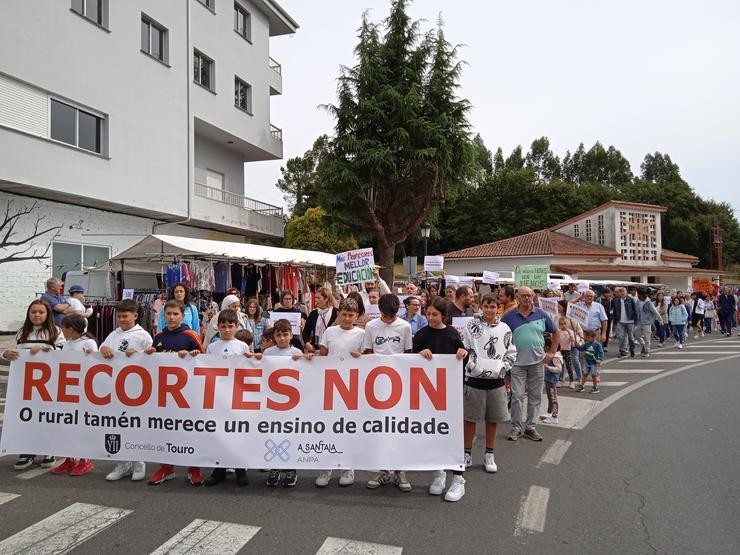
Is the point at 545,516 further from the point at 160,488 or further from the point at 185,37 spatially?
the point at 185,37

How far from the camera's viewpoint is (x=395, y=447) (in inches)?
196

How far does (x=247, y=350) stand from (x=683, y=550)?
3.90 metres

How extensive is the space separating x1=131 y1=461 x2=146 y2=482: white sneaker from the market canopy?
285 inches

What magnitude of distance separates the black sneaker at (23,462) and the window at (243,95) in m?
23.7

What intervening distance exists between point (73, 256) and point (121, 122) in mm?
4947

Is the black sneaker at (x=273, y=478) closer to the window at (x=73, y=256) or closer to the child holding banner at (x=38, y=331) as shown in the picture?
the child holding banner at (x=38, y=331)

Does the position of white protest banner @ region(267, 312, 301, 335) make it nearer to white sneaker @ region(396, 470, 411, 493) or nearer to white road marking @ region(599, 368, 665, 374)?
white sneaker @ region(396, 470, 411, 493)

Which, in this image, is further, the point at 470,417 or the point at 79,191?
the point at 79,191

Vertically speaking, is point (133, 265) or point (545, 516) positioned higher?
point (133, 265)

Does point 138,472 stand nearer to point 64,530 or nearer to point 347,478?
point 64,530

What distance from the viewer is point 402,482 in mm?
5059

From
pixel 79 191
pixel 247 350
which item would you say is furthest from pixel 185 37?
pixel 247 350

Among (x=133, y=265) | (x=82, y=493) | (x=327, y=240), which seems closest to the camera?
(x=82, y=493)

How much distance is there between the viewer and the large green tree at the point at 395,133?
89.8 ft
